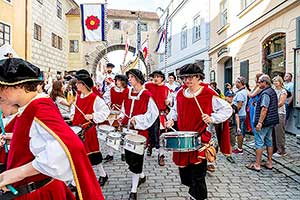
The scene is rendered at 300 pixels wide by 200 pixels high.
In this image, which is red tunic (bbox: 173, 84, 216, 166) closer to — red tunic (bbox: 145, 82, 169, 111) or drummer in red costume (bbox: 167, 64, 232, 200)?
drummer in red costume (bbox: 167, 64, 232, 200)

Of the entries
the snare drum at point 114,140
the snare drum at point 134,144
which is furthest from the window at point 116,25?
the snare drum at point 134,144

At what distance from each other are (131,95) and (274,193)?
8.68ft

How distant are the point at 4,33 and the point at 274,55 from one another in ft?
46.4

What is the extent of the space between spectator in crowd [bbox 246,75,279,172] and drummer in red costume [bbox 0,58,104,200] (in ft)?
14.8

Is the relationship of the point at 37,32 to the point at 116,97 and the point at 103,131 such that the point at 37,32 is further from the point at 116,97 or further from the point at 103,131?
the point at 103,131

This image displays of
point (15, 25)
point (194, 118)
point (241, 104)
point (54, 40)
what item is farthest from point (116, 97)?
point (54, 40)

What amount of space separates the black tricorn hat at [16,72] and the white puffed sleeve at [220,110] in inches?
90.3

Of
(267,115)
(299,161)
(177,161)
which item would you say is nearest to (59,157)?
(177,161)

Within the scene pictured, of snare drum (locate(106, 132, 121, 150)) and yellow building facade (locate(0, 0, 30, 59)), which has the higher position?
yellow building facade (locate(0, 0, 30, 59))

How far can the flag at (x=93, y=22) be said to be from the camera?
11.4 meters

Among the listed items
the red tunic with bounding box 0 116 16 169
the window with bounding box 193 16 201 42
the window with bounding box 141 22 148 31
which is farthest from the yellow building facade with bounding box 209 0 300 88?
the window with bounding box 141 22 148 31

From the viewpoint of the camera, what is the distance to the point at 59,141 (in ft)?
5.55

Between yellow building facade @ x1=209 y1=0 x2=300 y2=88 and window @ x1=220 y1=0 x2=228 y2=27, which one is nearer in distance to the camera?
yellow building facade @ x1=209 y1=0 x2=300 y2=88

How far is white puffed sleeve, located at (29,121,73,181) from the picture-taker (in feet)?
5.49
